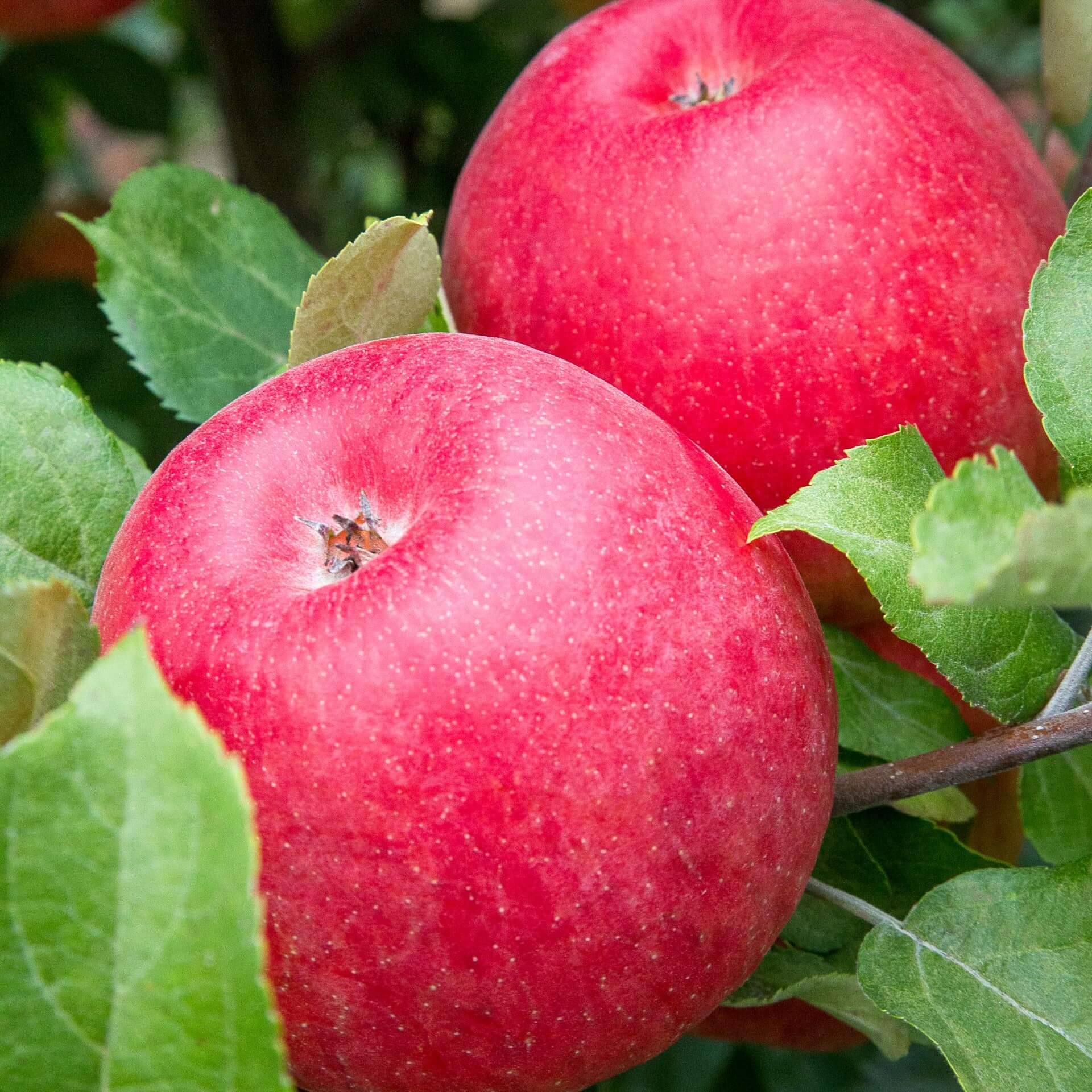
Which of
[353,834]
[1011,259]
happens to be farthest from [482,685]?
[1011,259]

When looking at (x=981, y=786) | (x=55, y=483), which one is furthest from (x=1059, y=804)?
(x=55, y=483)

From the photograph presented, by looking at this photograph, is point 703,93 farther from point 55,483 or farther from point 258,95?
point 258,95

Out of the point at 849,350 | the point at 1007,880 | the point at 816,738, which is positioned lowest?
the point at 1007,880

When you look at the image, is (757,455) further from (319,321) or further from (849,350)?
(319,321)

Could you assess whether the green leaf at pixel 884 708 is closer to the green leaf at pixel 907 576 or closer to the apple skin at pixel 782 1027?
the green leaf at pixel 907 576

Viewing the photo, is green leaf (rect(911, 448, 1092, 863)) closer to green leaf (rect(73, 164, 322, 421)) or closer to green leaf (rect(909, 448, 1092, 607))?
green leaf (rect(909, 448, 1092, 607))

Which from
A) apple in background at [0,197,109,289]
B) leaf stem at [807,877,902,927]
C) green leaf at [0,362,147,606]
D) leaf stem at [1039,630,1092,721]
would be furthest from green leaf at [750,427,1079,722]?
apple in background at [0,197,109,289]

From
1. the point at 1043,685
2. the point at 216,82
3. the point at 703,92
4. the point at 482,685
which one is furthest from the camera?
the point at 216,82
